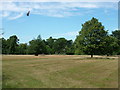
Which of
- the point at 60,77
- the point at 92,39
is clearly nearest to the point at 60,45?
the point at 92,39

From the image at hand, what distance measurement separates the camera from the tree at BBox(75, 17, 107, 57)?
5681 cm

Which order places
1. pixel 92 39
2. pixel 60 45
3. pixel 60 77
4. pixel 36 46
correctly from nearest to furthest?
pixel 60 77 → pixel 92 39 → pixel 36 46 → pixel 60 45

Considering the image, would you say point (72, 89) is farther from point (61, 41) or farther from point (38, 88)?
point (61, 41)

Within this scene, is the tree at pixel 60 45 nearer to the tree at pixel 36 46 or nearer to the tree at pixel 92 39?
the tree at pixel 36 46

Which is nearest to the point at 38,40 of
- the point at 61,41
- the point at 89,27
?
the point at 89,27

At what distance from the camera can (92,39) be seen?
57031mm

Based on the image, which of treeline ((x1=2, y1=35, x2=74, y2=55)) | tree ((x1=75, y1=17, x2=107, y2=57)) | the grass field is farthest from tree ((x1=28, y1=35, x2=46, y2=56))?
the grass field

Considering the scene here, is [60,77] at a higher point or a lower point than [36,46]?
lower

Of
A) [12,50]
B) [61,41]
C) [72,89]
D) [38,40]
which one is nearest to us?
[72,89]

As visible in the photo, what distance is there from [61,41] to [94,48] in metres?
117

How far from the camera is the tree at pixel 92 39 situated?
2237 inches

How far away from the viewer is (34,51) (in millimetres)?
110562

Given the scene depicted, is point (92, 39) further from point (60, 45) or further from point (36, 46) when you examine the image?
point (60, 45)

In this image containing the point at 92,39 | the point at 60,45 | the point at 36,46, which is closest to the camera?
the point at 92,39
